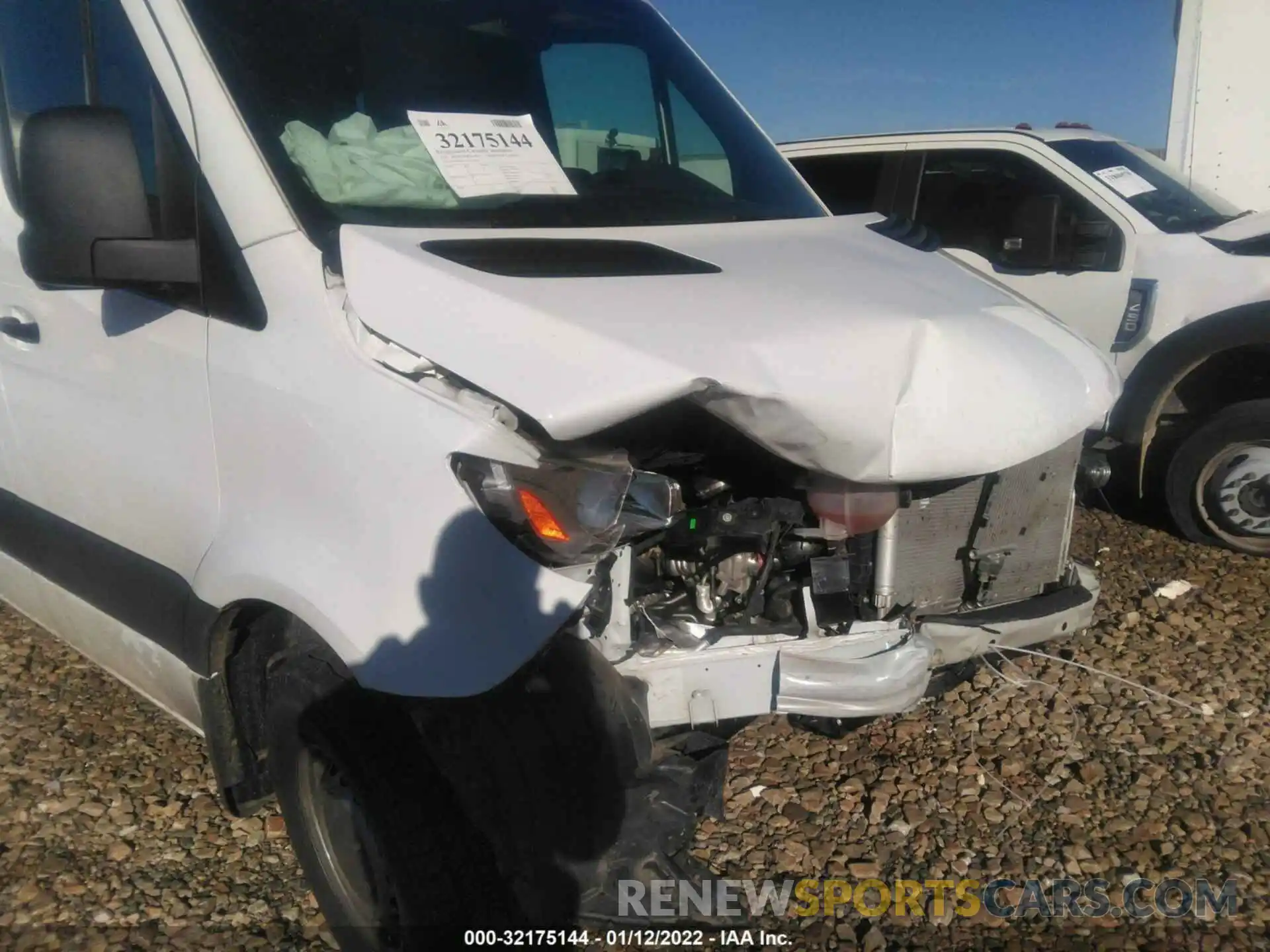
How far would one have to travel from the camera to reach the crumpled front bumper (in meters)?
2.18

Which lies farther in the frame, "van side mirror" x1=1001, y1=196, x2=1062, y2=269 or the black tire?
"van side mirror" x1=1001, y1=196, x2=1062, y2=269

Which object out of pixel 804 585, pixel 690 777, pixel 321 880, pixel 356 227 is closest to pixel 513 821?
pixel 690 777

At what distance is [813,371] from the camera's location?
6.30ft

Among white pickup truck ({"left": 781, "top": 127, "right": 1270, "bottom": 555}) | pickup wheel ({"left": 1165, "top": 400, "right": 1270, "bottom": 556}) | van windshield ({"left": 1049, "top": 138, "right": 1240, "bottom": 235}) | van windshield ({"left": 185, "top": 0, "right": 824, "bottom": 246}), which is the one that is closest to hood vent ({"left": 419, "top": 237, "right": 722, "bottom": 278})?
van windshield ({"left": 185, "top": 0, "right": 824, "bottom": 246})

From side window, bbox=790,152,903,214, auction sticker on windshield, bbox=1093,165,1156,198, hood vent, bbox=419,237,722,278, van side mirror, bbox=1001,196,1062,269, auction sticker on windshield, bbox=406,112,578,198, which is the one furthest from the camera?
side window, bbox=790,152,903,214

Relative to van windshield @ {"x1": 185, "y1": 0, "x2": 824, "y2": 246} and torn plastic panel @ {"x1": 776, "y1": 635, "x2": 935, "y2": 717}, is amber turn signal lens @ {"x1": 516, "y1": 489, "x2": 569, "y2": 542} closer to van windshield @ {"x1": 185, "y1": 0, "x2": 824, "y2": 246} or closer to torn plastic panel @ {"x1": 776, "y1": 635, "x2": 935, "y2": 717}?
torn plastic panel @ {"x1": 776, "y1": 635, "x2": 935, "y2": 717}

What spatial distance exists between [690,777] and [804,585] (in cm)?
54

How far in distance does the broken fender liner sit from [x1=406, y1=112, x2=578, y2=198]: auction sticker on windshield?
1164mm

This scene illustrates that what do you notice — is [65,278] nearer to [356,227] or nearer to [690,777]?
[356,227]

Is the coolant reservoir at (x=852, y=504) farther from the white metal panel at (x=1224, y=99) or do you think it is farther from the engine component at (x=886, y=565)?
the white metal panel at (x=1224, y=99)

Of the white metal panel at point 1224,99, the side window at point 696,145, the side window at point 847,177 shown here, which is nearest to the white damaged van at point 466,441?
the side window at point 696,145

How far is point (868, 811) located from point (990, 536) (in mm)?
1014

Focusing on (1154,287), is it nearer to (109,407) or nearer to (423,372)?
(423,372)

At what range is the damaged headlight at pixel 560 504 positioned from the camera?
1.86 metres
